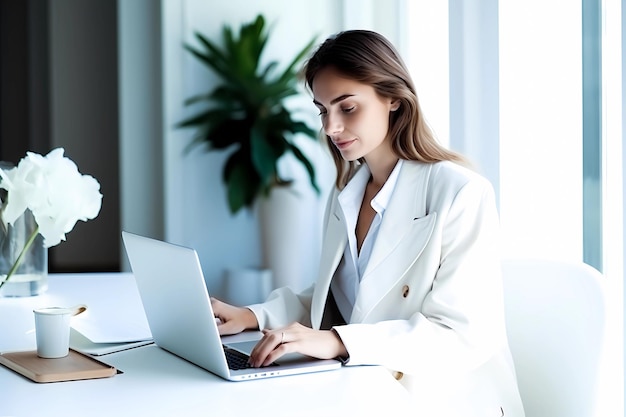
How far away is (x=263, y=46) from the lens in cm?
507

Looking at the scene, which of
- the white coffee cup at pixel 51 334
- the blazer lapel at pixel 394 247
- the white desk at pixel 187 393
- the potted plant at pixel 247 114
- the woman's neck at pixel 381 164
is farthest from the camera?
the potted plant at pixel 247 114

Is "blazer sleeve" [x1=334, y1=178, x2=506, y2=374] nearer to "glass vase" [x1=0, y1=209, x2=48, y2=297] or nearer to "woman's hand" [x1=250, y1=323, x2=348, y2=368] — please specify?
"woman's hand" [x1=250, y1=323, x2=348, y2=368]

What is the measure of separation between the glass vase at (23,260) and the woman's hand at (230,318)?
618mm

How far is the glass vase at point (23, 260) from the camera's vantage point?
2.08m

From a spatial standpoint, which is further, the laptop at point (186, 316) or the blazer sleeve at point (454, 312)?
the blazer sleeve at point (454, 312)

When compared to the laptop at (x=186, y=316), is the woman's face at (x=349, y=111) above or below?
above

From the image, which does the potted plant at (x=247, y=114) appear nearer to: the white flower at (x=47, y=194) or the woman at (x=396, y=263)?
the woman at (x=396, y=263)

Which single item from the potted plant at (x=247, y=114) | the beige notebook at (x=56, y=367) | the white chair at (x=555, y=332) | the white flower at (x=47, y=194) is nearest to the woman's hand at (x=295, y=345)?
the beige notebook at (x=56, y=367)

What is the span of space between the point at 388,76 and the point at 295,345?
0.69 metres

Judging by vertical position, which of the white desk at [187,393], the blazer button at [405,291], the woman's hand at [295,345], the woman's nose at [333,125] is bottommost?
the white desk at [187,393]

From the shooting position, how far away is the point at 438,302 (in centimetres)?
157

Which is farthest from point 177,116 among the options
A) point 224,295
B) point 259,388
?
point 259,388

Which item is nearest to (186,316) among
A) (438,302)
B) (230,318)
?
(230,318)

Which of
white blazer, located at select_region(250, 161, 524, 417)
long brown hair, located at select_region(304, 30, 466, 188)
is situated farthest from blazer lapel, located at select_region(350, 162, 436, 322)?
long brown hair, located at select_region(304, 30, 466, 188)
